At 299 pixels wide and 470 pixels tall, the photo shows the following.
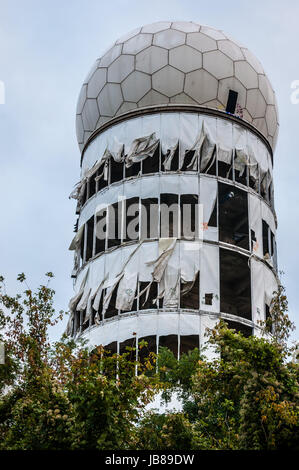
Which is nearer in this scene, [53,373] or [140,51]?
[53,373]

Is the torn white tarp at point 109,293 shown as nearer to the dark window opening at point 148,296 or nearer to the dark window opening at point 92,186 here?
the dark window opening at point 148,296

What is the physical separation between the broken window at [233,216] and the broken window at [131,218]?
10.9 ft

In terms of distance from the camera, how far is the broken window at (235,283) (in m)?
34.7

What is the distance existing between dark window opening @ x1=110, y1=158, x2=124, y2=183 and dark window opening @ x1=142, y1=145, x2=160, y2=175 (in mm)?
1128

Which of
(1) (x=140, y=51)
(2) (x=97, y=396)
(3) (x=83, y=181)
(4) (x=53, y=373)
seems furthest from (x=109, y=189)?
(2) (x=97, y=396)

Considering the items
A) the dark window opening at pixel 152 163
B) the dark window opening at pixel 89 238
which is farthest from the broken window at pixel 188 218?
the dark window opening at pixel 89 238

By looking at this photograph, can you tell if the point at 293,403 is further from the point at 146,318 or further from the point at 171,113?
the point at 171,113

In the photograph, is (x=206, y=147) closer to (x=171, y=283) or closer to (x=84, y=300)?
(x=171, y=283)

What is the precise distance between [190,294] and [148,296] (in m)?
1.60

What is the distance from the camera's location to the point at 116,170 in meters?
37.0

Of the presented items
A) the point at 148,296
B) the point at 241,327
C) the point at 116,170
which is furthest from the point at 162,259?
the point at 116,170
